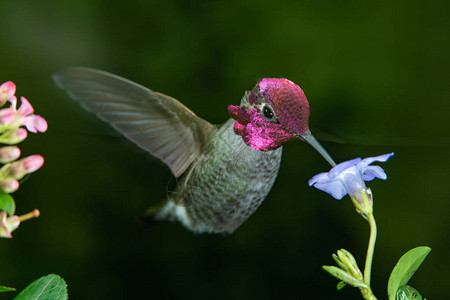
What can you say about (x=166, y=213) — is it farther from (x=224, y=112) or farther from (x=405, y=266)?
(x=405, y=266)

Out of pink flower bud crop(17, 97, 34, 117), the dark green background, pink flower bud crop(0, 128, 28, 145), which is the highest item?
pink flower bud crop(17, 97, 34, 117)

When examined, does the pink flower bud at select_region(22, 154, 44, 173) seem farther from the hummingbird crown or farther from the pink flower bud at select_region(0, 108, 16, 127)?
the hummingbird crown

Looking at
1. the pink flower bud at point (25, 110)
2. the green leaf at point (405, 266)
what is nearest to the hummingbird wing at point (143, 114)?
the pink flower bud at point (25, 110)

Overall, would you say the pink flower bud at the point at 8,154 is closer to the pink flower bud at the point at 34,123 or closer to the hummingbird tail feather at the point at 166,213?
the pink flower bud at the point at 34,123

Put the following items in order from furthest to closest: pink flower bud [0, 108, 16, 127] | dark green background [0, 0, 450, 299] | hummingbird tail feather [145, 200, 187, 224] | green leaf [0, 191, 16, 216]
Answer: dark green background [0, 0, 450, 299] → hummingbird tail feather [145, 200, 187, 224] → pink flower bud [0, 108, 16, 127] → green leaf [0, 191, 16, 216]

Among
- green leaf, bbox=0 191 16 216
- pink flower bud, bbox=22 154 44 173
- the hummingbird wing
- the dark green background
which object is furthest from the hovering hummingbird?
the dark green background

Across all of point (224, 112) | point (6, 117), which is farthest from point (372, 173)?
point (224, 112)
